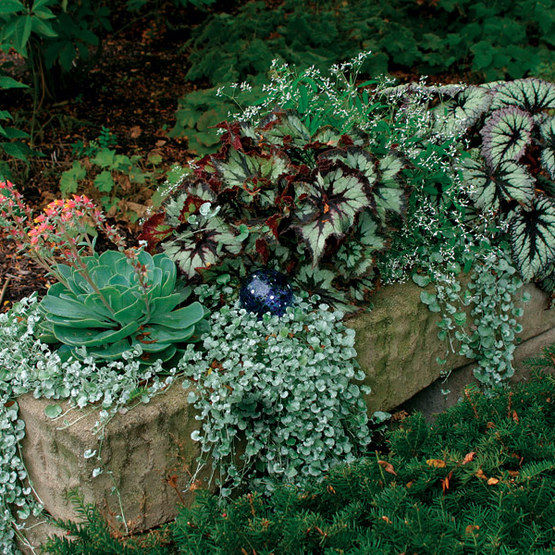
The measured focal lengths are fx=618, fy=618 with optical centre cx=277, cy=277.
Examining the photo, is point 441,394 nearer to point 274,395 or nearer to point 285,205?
point 274,395

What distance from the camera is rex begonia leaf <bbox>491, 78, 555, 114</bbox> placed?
2.96m

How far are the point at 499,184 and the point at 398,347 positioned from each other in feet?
2.82

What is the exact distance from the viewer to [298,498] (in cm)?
170

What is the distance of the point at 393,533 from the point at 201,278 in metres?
1.29

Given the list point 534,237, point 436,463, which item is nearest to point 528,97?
point 534,237

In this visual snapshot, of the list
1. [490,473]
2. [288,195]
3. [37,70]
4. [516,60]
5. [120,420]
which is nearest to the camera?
[490,473]

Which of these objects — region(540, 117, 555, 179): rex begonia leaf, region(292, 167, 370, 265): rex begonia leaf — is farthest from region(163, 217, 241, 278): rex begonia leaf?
region(540, 117, 555, 179): rex begonia leaf

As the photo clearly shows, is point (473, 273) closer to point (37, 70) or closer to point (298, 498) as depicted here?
point (298, 498)

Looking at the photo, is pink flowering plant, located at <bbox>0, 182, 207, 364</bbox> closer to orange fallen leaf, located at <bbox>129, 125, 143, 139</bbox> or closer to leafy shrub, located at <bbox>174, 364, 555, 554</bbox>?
leafy shrub, located at <bbox>174, 364, 555, 554</bbox>

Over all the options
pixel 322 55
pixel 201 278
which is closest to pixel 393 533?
pixel 201 278

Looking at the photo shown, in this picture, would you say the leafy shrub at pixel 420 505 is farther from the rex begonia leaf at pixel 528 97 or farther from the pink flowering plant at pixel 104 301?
the rex begonia leaf at pixel 528 97

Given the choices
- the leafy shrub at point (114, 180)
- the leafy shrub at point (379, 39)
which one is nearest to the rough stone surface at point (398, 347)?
the leafy shrub at point (114, 180)

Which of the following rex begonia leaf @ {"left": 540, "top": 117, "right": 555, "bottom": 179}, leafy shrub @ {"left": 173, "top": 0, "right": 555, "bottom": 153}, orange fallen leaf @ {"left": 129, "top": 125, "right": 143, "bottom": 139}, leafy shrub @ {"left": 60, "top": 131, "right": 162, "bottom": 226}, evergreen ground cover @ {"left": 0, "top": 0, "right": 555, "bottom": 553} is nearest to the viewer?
evergreen ground cover @ {"left": 0, "top": 0, "right": 555, "bottom": 553}

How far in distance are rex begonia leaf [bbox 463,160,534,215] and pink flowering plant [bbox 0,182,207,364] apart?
1.31m
